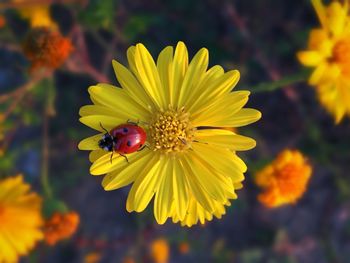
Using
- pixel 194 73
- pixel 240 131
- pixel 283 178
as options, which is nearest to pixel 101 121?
pixel 194 73

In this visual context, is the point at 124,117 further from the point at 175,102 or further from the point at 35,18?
the point at 35,18

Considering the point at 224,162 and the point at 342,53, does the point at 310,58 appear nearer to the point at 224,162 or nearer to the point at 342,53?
the point at 342,53

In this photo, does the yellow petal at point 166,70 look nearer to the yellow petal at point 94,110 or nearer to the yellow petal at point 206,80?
the yellow petal at point 206,80

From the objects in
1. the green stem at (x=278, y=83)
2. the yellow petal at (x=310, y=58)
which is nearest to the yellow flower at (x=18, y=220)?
the green stem at (x=278, y=83)

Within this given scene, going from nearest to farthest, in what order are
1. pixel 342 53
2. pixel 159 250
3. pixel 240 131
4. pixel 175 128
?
pixel 175 128 < pixel 342 53 < pixel 240 131 < pixel 159 250

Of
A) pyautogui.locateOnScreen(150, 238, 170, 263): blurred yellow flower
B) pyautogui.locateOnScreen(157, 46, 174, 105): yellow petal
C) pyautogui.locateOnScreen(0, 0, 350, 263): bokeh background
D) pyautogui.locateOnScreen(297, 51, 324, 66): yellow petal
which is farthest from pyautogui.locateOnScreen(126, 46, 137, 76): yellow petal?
pyautogui.locateOnScreen(150, 238, 170, 263): blurred yellow flower

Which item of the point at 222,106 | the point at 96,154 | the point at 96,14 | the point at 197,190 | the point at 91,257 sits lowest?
the point at 197,190

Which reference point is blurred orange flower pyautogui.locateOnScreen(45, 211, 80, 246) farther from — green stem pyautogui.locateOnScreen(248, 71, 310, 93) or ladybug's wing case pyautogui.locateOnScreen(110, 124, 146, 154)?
green stem pyautogui.locateOnScreen(248, 71, 310, 93)
